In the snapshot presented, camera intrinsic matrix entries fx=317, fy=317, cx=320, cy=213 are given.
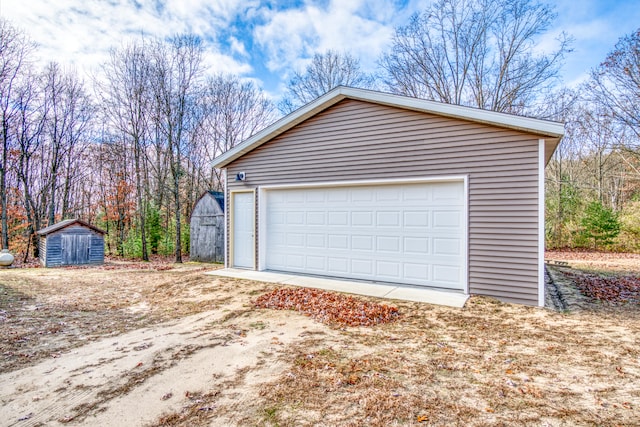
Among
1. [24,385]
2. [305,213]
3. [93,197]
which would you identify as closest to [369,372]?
[24,385]

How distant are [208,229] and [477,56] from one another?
14.6 m

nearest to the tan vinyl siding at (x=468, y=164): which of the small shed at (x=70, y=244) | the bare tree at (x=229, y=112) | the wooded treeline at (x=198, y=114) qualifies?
the wooded treeline at (x=198, y=114)

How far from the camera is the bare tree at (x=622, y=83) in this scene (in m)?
12.3

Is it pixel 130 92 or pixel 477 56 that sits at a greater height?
pixel 477 56

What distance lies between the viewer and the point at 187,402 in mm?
2525

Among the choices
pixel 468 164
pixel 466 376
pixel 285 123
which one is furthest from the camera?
pixel 285 123

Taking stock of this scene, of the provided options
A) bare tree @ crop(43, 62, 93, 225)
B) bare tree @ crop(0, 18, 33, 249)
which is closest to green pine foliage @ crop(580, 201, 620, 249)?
bare tree @ crop(43, 62, 93, 225)

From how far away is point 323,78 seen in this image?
18719 millimetres

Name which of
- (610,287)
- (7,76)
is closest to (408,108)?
(610,287)

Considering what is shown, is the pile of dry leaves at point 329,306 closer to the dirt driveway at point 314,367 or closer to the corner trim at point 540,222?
the dirt driveway at point 314,367

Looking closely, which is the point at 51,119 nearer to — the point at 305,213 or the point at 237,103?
the point at 237,103

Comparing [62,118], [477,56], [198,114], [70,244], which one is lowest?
[70,244]

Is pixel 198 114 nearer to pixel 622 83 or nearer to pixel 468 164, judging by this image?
pixel 468 164

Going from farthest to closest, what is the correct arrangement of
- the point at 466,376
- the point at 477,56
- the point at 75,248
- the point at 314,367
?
the point at 477,56, the point at 75,248, the point at 314,367, the point at 466,376
